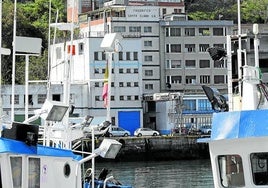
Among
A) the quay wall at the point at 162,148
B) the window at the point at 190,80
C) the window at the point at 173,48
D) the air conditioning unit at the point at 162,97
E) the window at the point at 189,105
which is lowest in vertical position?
the quay wall at the point at 162,148

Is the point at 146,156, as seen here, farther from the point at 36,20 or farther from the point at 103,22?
the point at 36,20

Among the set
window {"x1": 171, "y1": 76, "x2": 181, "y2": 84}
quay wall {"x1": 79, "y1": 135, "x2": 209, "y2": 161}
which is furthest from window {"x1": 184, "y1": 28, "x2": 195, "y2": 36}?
quay wall {"x1": 79, "y1": 135, "x2": 209, "y2": 161}

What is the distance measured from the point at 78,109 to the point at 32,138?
209ft

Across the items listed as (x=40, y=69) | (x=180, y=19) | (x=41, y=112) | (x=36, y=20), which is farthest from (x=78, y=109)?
(x=41, y=112)

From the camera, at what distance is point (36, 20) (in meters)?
104

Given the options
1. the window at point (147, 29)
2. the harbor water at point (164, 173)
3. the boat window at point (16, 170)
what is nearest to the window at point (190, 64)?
the window at point (147, 29)

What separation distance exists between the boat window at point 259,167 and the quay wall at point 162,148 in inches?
2028

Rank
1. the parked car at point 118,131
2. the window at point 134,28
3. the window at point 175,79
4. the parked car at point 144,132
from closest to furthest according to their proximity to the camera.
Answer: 1. the parked car at point 118,131
2. the parked car at point 144,132
3. the window at point 134,28
4. the window at point 175,79

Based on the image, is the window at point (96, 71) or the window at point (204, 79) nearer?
the window at point (96, 71)

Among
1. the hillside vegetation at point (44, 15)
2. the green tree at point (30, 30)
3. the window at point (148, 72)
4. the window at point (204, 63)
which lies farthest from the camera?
the window at point (204, 63)

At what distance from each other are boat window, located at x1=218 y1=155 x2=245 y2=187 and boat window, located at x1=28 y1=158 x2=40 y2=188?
9.12ft

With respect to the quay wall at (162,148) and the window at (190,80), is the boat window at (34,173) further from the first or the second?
the window at (190,80)

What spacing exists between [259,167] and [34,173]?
3.41 meters

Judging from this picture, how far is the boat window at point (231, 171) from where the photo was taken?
488 inches
